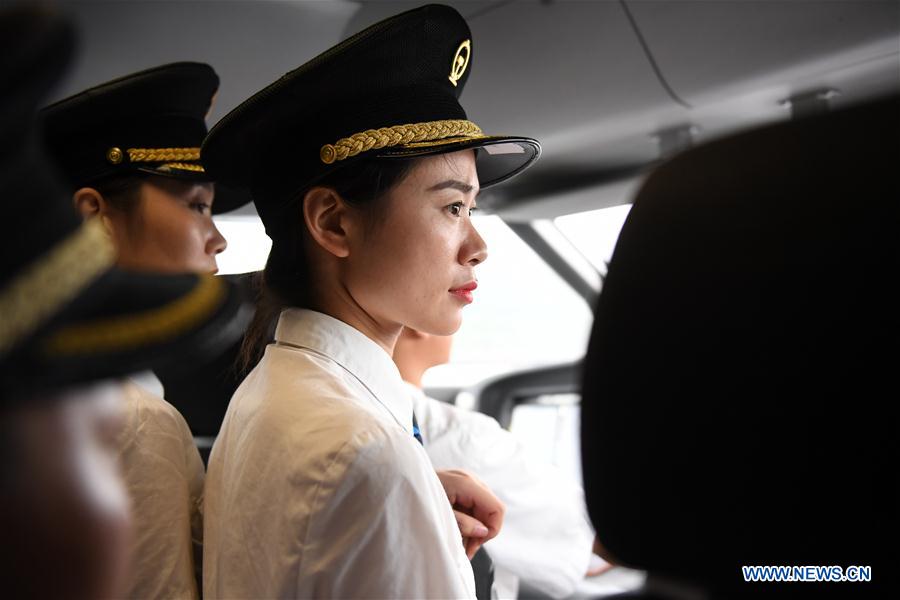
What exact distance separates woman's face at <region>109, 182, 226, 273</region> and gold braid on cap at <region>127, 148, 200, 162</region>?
2.2 inches

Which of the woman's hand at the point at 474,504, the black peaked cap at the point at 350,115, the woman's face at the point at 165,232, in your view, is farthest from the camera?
the woman's face at the point at 165,232

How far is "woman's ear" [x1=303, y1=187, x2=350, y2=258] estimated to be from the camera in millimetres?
1491

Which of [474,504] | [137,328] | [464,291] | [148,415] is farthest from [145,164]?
[137,328]

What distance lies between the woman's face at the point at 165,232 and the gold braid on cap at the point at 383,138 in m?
0.46

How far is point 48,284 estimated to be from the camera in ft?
1.77

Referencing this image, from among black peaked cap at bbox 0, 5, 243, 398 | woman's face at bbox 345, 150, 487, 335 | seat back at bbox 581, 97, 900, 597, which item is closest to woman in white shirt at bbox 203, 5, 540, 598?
woman's face at bbox 345, 150, 487, 335

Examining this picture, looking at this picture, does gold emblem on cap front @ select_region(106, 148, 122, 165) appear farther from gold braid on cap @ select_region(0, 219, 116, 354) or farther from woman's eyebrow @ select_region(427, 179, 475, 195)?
gold braid on cap @ select_region(0, 219, 116, 354)

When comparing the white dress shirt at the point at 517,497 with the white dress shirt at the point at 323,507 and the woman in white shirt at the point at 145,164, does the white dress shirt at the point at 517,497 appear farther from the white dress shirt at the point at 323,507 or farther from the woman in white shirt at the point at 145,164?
the white dress shirt at the point at 323,507

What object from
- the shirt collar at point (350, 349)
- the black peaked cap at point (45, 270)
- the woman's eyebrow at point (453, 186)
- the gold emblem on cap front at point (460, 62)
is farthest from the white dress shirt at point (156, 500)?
the black peaked cap at point (45, 270)

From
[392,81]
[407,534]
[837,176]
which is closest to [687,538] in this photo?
[837,176]

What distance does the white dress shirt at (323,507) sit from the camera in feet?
3.71

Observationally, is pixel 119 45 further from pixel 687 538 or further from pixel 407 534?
pixel 687 538

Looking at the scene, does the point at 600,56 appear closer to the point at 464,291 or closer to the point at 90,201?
the point at 464,291

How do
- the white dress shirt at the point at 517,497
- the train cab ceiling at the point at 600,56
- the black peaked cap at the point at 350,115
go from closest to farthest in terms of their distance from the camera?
the black peaked cap at the point at 350,115 → the train cab ceiling at the point at 600,56 → the white dress shirt at the point at 517,497
